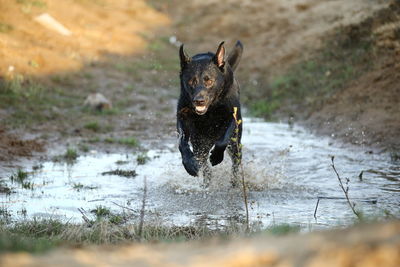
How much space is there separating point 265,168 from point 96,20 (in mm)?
17140

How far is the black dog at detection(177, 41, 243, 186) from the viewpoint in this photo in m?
6.34

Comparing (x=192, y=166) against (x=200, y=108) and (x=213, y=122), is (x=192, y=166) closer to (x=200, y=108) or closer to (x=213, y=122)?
(x=200, y=108)

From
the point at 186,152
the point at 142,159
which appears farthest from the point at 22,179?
the point at 186,152

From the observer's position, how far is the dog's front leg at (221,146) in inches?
247

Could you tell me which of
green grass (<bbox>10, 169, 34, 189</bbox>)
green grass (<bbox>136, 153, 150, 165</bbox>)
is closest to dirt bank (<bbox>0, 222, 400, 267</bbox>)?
green grass (<bbox>10, 169, 34, 189</bbox>)

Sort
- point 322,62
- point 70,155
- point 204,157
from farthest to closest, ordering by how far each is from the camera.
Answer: point 322,62 → point 70,155 → point 204,157

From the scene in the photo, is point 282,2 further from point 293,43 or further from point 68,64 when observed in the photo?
point 68,64

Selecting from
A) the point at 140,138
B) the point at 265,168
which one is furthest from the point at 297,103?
the point at 265,168

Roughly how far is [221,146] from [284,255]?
4.48 m

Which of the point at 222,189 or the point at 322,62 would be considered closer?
the point at 222,189

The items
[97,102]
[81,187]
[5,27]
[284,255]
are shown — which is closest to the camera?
[284,255]

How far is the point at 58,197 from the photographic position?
6.34m

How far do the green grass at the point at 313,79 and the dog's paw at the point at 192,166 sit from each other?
Result: 695 centimetres

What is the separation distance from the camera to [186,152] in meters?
6.25
